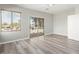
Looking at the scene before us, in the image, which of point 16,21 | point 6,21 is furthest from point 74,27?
point 6,21

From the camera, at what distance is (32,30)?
7.81m

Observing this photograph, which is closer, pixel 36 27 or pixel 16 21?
pixel 16 21

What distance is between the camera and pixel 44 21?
9570 millimetres

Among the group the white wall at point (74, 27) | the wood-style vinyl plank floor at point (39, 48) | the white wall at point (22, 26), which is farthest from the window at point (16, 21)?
the white wall at point (74, 27)

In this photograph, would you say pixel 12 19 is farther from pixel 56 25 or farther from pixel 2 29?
pixel 56 25

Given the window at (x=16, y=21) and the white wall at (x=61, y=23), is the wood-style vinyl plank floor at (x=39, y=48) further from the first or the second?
the white wall at (x=61, y=23)

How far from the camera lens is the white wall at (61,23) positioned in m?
8.95

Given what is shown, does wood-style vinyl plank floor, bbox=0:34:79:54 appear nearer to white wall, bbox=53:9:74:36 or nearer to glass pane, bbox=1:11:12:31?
glass pane, bbox=1:11:12:31

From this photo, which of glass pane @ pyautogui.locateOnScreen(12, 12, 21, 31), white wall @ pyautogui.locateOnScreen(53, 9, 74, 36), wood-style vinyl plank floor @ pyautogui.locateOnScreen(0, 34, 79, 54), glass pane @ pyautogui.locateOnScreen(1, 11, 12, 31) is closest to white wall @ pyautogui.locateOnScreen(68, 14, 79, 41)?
wood-style vinyl plank floor @ pyautogui.locateOnScreen(0, 34, 79, 54)

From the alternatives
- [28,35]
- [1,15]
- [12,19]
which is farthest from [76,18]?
[1,15]

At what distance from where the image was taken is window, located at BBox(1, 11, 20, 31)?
18.3ft

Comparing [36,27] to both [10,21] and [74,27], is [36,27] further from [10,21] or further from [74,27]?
[74,27]

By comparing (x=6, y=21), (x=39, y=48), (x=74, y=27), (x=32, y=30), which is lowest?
(x=39, y=48)

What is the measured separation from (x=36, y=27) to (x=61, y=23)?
2799mm
